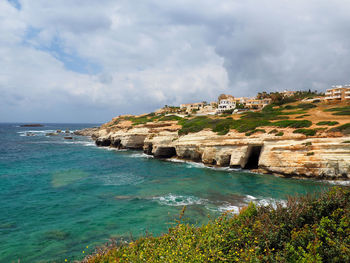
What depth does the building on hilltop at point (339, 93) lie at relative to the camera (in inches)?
2643

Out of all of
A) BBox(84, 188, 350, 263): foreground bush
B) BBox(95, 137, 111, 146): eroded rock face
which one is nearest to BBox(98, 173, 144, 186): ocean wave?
BBox(84, 188, 350, 263): foreground bush

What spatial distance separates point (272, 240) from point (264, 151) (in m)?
21.6

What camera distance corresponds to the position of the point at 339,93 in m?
69.3

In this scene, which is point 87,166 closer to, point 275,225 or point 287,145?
point 287,145

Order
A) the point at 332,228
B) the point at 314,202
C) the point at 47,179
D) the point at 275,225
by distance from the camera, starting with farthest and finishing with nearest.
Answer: the point at 47,179
the point at 314,202
the point at 275,225
the point at 332,228

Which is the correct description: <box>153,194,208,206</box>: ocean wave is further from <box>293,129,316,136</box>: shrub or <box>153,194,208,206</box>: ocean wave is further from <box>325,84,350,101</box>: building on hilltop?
<box>325,84,350,101</box>: building on hilltop

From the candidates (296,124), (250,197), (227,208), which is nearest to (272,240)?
(227,208)

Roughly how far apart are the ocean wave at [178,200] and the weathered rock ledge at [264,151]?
1239 cm

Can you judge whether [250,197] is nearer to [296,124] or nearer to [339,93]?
[296,124]

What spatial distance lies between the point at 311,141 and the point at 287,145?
2488 millimetres

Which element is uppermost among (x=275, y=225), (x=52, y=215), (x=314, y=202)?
(x=314, y=202)

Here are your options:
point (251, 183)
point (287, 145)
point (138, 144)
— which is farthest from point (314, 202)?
point (138, 144)

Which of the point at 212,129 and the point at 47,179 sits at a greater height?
the point at 212,129

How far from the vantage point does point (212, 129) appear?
3603 centimetres
